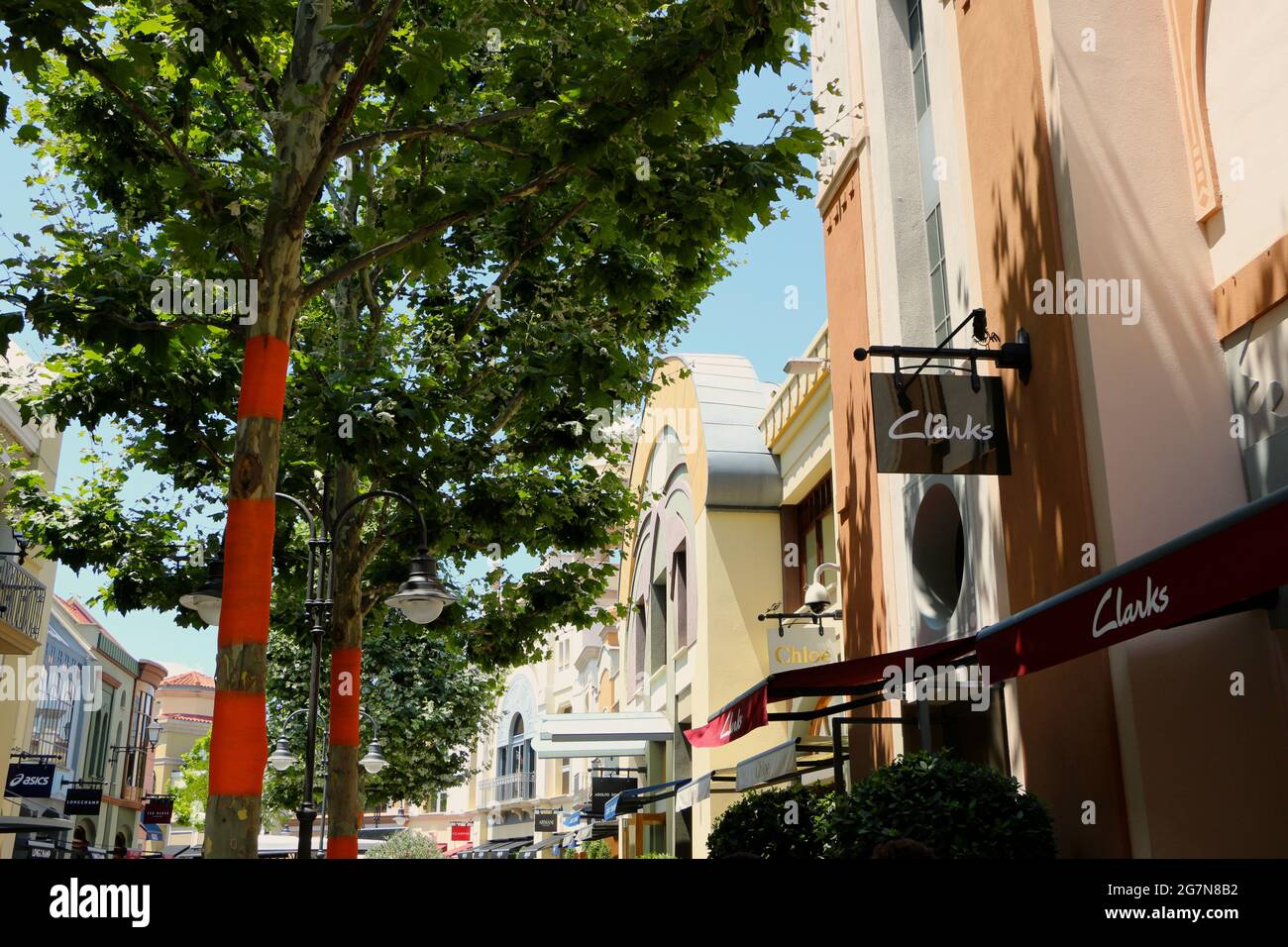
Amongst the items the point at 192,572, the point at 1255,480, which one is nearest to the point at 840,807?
the point at 1255,480

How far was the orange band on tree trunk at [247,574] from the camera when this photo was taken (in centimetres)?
716

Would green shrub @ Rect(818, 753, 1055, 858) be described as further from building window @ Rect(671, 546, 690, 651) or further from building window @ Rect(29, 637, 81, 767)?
building window @ Rect(29, 637, 81, 767)

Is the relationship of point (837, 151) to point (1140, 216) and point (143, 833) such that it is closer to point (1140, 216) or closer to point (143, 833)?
point (1140, 216)

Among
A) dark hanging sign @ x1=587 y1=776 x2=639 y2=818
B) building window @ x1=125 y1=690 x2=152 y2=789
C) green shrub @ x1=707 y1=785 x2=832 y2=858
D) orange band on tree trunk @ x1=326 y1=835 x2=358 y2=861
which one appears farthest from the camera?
building window @ x1=125 y1=690 x2=152 y2=789

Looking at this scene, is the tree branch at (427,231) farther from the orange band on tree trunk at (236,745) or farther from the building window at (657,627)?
the building window at (657,627)

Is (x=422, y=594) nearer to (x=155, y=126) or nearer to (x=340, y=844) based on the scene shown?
(x=340, y=844)

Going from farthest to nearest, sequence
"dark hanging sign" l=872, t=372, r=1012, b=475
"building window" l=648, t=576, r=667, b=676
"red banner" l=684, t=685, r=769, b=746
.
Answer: "building window" l=648, t=576, r=667, b=676
"red banner" l=684, t=685, r=769, b=746
"dark hanging sign" l=872, t=372, r=1012, b=475

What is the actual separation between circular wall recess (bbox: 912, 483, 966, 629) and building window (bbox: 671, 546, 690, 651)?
1432 cm

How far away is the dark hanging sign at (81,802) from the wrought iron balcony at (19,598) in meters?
8.48

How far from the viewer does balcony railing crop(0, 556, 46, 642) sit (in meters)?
20.8

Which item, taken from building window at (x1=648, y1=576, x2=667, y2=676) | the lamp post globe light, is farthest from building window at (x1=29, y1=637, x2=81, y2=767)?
building window at (x1=648, y1=576, x2=667, y2=676)

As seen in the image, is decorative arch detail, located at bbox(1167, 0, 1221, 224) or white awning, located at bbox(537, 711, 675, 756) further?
white awning, located at bbox(537, 711, 675, 756)

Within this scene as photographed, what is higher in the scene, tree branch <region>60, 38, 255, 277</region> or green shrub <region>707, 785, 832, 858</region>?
tree branch <region>60, 38, 255, 277</region>
